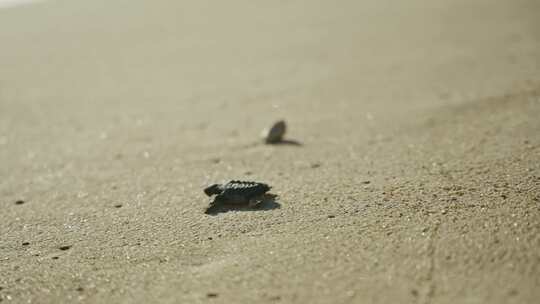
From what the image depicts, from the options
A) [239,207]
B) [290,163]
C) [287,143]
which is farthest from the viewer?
[287,143]

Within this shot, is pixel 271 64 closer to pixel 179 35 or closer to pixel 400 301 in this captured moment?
pixel 179 35

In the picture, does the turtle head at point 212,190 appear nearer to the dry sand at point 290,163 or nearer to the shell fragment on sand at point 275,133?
the dry sand at point 290,163

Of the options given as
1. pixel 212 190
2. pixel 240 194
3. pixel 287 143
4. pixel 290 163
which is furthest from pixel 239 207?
pixel 287 143

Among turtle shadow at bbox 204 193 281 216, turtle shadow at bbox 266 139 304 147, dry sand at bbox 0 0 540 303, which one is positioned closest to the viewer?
dry sand at bbox 0 0 540 303

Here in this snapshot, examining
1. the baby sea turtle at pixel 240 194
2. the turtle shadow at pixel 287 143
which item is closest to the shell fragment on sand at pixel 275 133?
the turtle shadow at pixel 287 143


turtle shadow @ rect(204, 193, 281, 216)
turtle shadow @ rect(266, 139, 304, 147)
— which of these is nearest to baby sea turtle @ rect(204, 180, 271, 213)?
turtle shadow @ rect(204, 193, 281, 216)

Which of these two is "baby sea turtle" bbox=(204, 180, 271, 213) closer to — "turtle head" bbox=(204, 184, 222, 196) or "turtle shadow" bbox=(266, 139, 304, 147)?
"turtle head" bbox=(204, 184, 222, 196)

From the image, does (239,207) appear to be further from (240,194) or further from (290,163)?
(290,163)
